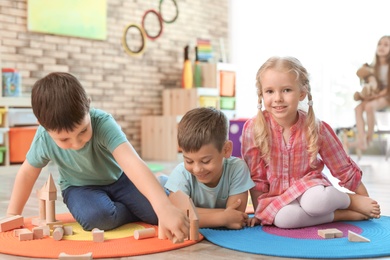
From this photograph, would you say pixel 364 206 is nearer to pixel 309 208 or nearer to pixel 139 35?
pixel 309 208

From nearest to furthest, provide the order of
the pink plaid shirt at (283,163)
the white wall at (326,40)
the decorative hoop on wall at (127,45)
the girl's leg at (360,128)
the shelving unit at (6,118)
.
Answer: the pink plaid shirt at (283,163) < the shelving unit at (6,118) < the girl's leg at (360,128) < the decorative hoop on wall at (127,45) < the white wall at (326,40)

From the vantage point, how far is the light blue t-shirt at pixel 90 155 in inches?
61.2

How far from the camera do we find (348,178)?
175 centimetres

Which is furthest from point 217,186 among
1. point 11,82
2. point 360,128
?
point 360,128

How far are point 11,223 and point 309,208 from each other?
86cm

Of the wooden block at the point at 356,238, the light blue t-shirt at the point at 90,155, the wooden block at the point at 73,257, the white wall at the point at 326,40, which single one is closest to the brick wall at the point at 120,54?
the white wall at the point at 326,40

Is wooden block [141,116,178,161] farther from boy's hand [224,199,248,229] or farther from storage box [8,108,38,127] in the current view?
boy's hand [224,199,248,229]

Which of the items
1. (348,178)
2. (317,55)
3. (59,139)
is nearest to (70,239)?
(59,139)

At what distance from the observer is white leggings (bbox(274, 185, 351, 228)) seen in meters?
1.58

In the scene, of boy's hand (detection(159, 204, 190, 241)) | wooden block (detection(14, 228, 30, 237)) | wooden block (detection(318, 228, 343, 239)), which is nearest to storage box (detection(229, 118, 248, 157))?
wooden block (detection(318, 228, 343, 239))

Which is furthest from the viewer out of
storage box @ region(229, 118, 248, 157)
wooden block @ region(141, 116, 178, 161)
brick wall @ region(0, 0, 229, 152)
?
wooden block @ region(141, 116, 178, 161)

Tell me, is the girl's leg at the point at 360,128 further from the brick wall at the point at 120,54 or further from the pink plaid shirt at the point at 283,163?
the pink plaid shirt at the point at 283,163

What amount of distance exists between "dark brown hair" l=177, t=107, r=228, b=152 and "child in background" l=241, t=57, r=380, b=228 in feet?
0.56

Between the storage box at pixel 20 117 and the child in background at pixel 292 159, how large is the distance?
2.57m
